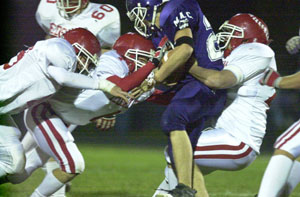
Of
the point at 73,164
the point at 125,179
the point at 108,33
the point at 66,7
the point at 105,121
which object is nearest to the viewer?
the point at 73,164

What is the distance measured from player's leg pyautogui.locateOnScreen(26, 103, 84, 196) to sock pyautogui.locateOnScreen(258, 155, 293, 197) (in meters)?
1.24

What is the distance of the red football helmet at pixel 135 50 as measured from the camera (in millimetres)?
4082

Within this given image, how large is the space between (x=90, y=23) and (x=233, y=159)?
2.07m

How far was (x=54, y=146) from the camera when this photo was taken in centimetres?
392

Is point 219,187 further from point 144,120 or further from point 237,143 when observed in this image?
point 237,143

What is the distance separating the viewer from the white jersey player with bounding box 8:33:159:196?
3.86 metres

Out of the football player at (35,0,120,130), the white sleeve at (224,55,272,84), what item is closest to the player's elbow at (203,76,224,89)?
the white sleeve at (224,55,272,84)

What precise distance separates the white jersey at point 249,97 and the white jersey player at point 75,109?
598 millimetres

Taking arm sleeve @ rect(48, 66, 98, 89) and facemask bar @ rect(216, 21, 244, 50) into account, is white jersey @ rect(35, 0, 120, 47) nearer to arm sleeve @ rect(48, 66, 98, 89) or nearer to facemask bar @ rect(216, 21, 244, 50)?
facemask bar @ rect(216, 21, 244, 50)

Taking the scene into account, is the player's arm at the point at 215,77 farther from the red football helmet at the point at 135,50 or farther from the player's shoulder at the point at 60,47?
the player's shoulder at the point at 60,47

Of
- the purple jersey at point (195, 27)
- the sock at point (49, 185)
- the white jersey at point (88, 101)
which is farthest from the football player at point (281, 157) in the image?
the sock at point (49, 185)

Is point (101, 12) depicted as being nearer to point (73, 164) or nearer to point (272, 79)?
point (73, 164)

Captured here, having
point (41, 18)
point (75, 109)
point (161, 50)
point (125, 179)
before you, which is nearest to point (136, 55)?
point (161, 50)

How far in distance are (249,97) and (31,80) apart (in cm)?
146
